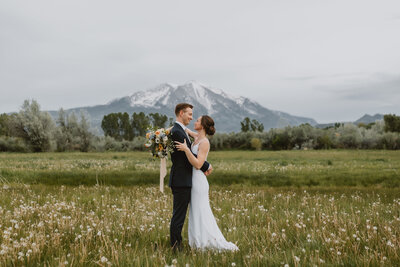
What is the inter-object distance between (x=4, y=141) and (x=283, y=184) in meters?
77.6

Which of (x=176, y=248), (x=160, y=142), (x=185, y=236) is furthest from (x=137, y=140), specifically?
(x=176, y=248)

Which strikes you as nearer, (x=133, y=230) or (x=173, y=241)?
(x=173, y=241)

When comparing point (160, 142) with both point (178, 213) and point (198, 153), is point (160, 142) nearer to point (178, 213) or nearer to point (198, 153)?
point (198, 153)

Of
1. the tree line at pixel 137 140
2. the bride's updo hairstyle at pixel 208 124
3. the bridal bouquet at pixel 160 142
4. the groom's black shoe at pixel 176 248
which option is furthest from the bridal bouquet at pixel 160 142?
the tree line at pixel 137 140

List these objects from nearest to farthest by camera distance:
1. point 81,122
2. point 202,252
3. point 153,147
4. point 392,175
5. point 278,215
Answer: point 202,252 < point 153,147 < point 278,215 < point 392,175 < point 81,122

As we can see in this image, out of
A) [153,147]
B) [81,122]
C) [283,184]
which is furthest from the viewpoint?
[81,122]

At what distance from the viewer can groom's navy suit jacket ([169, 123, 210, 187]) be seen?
6742 millimetres

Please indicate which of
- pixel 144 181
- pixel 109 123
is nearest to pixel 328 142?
pixel 144 181

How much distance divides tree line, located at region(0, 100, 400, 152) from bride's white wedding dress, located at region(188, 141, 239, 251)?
70112mm

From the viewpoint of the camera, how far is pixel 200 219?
6957mm

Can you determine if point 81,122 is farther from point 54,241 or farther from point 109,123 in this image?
point 54,241

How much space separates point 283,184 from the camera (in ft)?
66.3

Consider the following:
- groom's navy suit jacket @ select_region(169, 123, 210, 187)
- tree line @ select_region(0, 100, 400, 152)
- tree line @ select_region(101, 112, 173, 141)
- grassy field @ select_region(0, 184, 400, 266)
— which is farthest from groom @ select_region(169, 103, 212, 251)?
tree line @ select_region(101, 112, 173, 141)

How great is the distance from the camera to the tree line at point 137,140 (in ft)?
240
